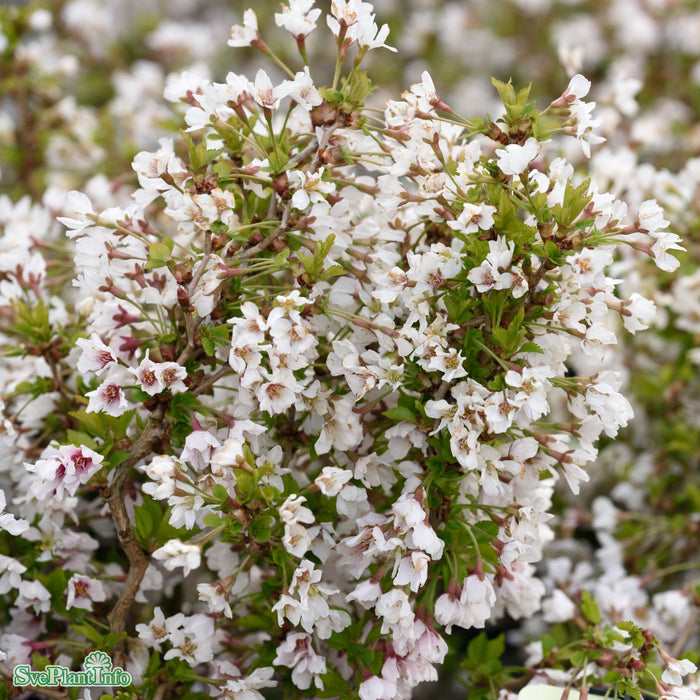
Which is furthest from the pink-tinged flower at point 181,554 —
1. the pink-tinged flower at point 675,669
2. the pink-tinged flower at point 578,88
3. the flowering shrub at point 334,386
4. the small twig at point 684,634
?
the small twig at point 684,634

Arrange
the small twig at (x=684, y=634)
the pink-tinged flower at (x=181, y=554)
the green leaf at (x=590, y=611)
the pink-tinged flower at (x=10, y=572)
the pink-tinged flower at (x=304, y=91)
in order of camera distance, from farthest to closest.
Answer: the small twig at (x=684, y=634), the green leaf at (x=590, y=611), the pink-tinged flower at (x=10, y=572), the pink-tinged flower at (x=304, y=91), the pink-tinged flower at (x=181, y=554)

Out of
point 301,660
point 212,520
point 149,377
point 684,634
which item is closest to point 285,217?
point 149,377

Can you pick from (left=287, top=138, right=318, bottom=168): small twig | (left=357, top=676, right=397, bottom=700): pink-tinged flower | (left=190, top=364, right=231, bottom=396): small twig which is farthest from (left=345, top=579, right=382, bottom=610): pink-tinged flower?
(left=287, top=138, right=318, bottom=168): small twig

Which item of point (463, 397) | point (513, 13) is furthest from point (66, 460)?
point (513, 13)

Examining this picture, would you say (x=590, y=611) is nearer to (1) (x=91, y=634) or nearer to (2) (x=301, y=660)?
(2) (x=301, y=660)

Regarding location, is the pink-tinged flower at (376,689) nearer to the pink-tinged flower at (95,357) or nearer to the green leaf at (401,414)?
the green leaf at (401,414)

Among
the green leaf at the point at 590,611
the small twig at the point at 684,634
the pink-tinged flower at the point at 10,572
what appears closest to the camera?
the pink-tinged flower at the point at 10,572

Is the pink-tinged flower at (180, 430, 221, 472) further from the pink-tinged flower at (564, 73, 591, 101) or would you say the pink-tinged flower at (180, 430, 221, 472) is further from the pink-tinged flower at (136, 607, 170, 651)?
the pink-tinged flower at (564, 73, 591, 101)
